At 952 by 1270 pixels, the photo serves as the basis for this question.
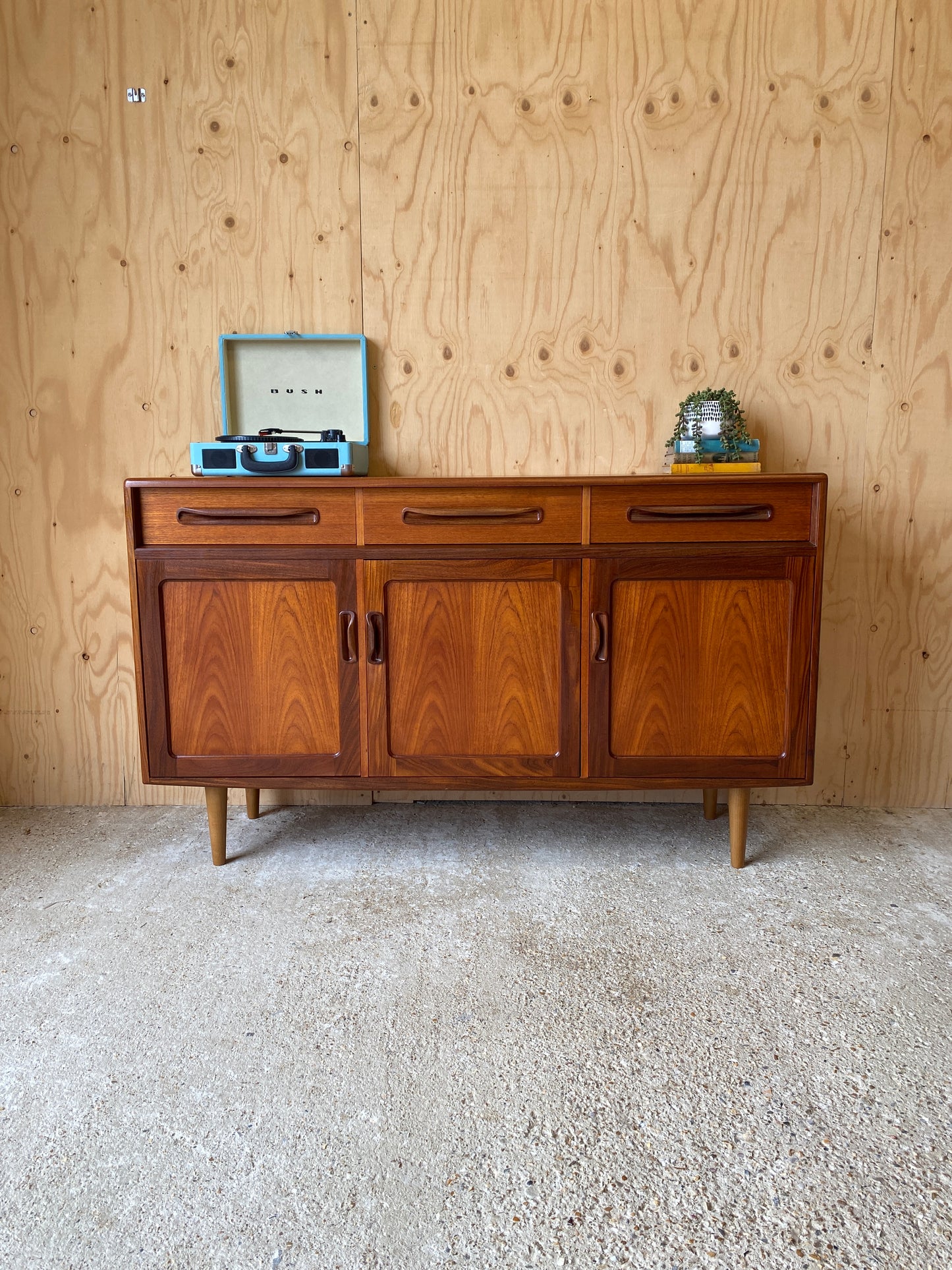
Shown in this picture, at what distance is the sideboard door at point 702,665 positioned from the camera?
5.78 ft

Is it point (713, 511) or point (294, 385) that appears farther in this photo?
point (294, 385)

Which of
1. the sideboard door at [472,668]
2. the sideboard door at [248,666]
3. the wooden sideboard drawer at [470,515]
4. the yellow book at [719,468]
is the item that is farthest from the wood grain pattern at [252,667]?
the yellow book at [719,468]

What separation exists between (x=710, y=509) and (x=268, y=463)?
3.31 ft

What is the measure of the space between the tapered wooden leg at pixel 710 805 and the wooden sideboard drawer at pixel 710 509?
30.1 inches

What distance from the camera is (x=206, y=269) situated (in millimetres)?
2150

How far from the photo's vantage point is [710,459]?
200cm

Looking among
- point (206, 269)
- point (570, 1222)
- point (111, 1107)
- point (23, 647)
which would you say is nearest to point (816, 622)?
point (570, 1222)

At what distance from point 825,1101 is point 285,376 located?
2.02m

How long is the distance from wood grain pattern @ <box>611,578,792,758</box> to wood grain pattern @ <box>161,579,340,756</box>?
2.22 feet

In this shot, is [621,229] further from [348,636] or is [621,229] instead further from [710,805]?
[710,805]

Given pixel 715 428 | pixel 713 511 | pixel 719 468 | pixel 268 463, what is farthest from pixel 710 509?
pixel 268 463

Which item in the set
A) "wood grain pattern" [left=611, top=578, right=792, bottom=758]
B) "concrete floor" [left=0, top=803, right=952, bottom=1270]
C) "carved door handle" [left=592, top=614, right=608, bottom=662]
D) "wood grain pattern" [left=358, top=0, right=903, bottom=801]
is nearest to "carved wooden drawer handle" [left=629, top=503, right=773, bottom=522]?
"wood grain pattern" [left=611, top=578, right=792, bottom=758]

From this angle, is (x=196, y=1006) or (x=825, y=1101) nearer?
(x=825, y=1101)

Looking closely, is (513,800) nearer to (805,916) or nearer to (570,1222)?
(805,916)
